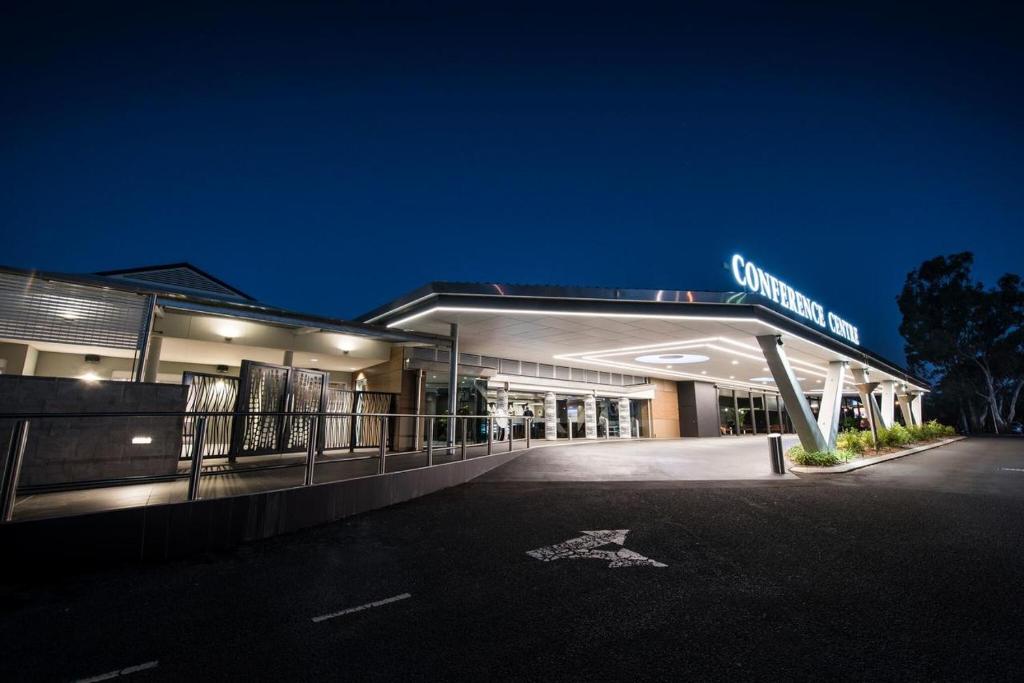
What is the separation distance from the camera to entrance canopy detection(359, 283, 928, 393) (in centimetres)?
1072

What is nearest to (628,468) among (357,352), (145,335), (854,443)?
(357,352)

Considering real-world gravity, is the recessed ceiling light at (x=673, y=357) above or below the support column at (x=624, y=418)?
above

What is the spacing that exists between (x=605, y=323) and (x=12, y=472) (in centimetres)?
1158

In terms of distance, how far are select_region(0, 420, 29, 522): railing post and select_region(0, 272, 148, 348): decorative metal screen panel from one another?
4.92 m

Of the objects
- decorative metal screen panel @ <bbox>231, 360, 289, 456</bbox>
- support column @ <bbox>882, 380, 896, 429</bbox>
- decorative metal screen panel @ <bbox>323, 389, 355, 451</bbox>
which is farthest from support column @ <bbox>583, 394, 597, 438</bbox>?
decorative metal screen panel @ <bbox>231, 360, 289, 456</bbox>

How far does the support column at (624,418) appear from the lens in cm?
2703

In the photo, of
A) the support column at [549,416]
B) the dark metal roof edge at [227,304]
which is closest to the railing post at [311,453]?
the dark metal roof edge at [227,304]

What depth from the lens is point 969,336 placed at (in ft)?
133

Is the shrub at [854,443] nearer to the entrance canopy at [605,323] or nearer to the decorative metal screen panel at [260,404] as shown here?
the entrance canopy at [605,323]

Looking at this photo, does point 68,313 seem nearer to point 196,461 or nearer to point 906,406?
point 196,461

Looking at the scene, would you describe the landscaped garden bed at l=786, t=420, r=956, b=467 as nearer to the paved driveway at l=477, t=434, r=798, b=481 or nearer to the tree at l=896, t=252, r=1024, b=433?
the paved driveway at l=477, t=434, r=798, b=481

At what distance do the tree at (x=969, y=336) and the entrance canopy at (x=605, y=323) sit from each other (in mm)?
34593

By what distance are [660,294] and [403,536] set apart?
8.30m

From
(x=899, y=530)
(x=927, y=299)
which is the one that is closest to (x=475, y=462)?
(x=899, y=530)
